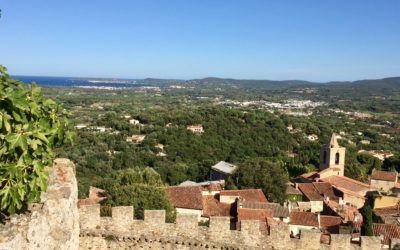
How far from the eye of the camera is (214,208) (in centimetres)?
2477

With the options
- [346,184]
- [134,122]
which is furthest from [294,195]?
[134,122]

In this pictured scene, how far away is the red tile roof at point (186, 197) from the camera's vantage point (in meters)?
24.6

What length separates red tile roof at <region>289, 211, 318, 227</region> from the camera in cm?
2273

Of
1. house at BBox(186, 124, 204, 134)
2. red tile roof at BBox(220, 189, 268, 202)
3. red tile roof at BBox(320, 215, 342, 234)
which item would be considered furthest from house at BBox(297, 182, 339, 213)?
house at BBox(186, 124, 204, 134)

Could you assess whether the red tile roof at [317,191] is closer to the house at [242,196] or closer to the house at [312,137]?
the house at [242,196]

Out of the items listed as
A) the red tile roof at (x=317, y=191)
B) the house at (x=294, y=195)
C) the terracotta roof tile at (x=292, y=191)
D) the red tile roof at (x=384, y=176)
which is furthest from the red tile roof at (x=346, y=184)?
the house at (x=294, y=195)

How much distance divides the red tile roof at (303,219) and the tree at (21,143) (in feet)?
64.4

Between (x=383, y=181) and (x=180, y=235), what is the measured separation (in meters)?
42.4

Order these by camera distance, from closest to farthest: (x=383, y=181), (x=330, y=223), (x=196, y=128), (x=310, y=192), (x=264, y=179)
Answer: (x=330, y=223)
(x=264, y=179)
(x=310, y=192)
(x=383, y=181)
(x=196, y=128)

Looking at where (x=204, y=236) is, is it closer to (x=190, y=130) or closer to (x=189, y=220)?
(x=189, y=220)

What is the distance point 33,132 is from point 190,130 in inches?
2682

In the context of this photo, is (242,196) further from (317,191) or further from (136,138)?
(136,138)

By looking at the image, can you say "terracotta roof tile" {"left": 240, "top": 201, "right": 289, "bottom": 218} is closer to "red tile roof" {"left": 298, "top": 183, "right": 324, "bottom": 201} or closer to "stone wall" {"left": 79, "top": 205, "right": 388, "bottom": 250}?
"red tile roof" {"left": 298, "top": 183, "right": 324, "bottom": 201}

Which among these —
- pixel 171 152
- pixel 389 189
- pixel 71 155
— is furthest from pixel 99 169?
pixel 389 189
